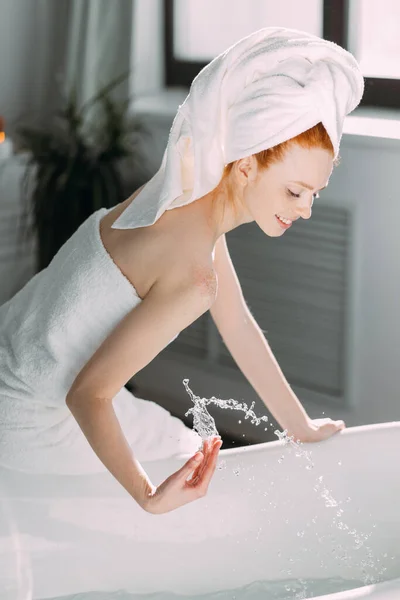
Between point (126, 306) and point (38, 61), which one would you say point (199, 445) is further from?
point (38, 61)

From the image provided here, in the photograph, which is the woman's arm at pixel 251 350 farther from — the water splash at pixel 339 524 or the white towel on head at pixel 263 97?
the white towel on head at pixel 263 97

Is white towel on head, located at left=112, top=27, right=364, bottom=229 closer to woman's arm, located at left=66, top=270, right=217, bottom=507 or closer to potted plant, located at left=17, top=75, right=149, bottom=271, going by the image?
woman's arm, located at left=66, top=270, right=217, bottom=507

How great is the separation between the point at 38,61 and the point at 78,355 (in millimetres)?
2601

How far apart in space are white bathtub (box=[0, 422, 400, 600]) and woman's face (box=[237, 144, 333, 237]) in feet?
1.76

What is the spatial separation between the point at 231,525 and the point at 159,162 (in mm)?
1832

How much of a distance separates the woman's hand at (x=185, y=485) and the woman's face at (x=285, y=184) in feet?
1.16

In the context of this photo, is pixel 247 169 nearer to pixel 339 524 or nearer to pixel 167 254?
pixel 167 254

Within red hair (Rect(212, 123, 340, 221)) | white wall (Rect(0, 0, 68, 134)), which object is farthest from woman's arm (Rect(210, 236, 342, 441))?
white wall (Rect(0, 0, 68, 134))

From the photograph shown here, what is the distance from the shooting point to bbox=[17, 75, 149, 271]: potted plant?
3.36 meters

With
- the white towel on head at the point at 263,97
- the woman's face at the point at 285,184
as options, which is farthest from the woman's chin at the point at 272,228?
the white towel on head at the point at 263,97

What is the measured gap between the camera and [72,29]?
3.62 m

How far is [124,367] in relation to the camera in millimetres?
1417

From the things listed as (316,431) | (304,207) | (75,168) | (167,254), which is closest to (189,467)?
(167,254)

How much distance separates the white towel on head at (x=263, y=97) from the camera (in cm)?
136
